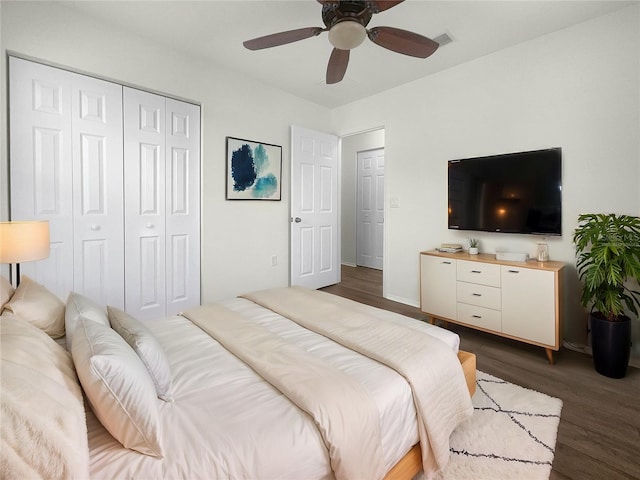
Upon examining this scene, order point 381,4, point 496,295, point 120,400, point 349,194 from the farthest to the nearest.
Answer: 1. point 349,194
2. point 496,295
3. point 381,4
4. point 120,400

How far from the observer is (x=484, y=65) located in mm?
3127

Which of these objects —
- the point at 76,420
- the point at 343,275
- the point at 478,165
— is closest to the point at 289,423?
the point at 76,420

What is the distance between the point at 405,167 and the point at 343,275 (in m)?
2.32

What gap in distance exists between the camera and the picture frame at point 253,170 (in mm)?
3545

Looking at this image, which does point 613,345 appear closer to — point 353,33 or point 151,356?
point 353,33

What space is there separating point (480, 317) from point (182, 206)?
2982mm

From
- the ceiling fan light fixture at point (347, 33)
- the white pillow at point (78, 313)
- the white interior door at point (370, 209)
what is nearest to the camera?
the white pillow at point (78, 313)

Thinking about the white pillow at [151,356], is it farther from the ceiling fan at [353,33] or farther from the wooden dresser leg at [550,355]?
the wooden dresser leg at [550,355]

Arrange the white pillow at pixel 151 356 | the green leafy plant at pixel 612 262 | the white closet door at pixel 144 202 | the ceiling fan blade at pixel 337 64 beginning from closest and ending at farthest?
the white pillow at pixel 151 356 < the green leafy plant at pixel 612 262 < the ceiling fan blade at pixel 337 64 < the white closet door at pixel 144 202

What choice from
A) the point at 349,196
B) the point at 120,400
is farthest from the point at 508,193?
the point at 349,196

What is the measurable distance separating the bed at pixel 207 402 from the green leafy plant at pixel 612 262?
4.72ft

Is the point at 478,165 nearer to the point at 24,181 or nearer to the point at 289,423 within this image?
the point at 289,423

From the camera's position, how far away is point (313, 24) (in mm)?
2604

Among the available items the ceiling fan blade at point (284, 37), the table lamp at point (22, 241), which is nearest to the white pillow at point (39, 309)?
the table lamp at point (22, 241)
